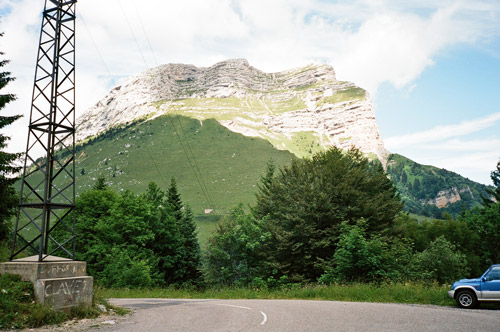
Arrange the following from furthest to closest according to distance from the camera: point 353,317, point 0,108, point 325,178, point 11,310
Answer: point 325,178, point 0,108, point 353,317, point 11,310

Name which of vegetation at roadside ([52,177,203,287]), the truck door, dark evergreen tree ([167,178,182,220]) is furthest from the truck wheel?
dark evergreen tree ([167,178,182,220])

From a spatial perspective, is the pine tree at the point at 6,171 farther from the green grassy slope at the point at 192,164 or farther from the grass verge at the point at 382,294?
the green grassy slope at the point at 192,164

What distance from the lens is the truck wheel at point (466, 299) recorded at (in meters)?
12.6

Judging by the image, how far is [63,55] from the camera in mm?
13750

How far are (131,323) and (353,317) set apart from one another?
652 centimetres

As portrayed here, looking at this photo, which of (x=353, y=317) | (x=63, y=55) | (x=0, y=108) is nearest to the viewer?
(x=353, y=317)

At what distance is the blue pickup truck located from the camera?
12.2 m

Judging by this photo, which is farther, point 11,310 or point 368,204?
point 368,204

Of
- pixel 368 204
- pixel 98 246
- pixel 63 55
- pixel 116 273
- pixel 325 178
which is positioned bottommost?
pixel 116 273

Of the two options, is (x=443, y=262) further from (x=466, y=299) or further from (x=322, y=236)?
(x=466, y=299)

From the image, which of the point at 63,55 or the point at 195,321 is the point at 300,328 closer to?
the point at 195,321

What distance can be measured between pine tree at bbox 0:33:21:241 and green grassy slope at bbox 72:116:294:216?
106 metres

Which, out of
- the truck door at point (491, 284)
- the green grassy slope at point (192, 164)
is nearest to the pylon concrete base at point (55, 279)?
the truck door at point (491, 284)

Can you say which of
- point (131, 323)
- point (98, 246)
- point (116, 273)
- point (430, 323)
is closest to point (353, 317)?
point (430, 323)
